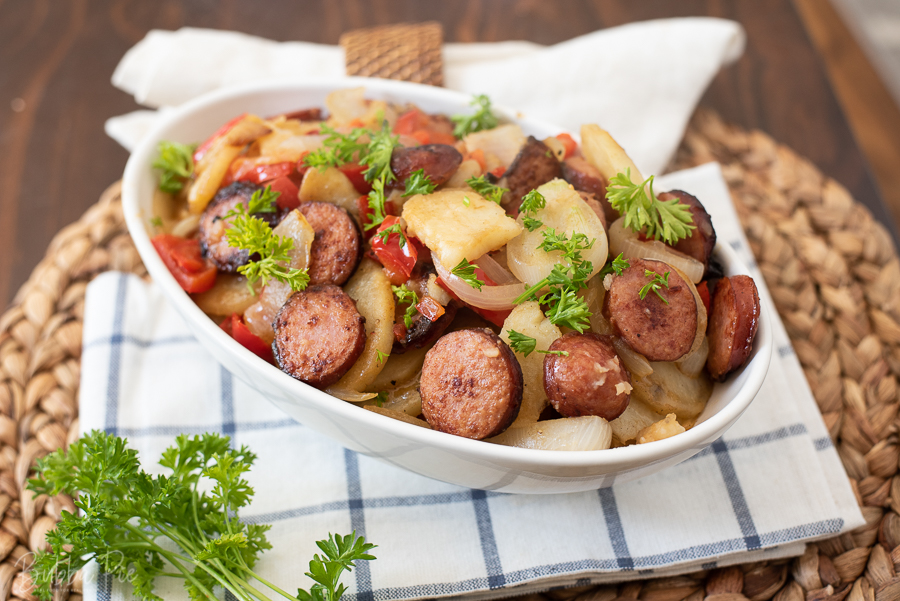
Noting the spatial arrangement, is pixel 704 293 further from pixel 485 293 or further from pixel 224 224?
pixel 224 224

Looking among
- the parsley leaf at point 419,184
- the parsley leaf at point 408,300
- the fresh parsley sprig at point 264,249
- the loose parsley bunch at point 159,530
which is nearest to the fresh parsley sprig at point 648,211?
the parsley leaf at point 419,184

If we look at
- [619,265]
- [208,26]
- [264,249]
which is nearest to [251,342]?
[264,249]

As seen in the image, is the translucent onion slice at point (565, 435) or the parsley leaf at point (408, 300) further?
the parsley leaf at point (408, 300)

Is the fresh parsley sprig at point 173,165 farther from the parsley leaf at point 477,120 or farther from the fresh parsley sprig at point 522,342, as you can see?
the fresh parsley sprig at point 522,342

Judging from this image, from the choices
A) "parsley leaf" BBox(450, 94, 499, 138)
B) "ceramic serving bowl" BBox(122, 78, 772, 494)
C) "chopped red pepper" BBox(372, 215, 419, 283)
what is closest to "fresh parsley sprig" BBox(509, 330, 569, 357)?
"ceramic serving bowl" BBox(122, 78, 772, 494)

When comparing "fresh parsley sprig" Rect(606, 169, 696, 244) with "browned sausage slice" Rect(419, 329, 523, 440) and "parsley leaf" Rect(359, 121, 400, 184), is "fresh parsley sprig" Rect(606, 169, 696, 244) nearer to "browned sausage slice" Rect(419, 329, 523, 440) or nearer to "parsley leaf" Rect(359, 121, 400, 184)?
"browned sausage slice" Rect(419, 329, 523, 440)
